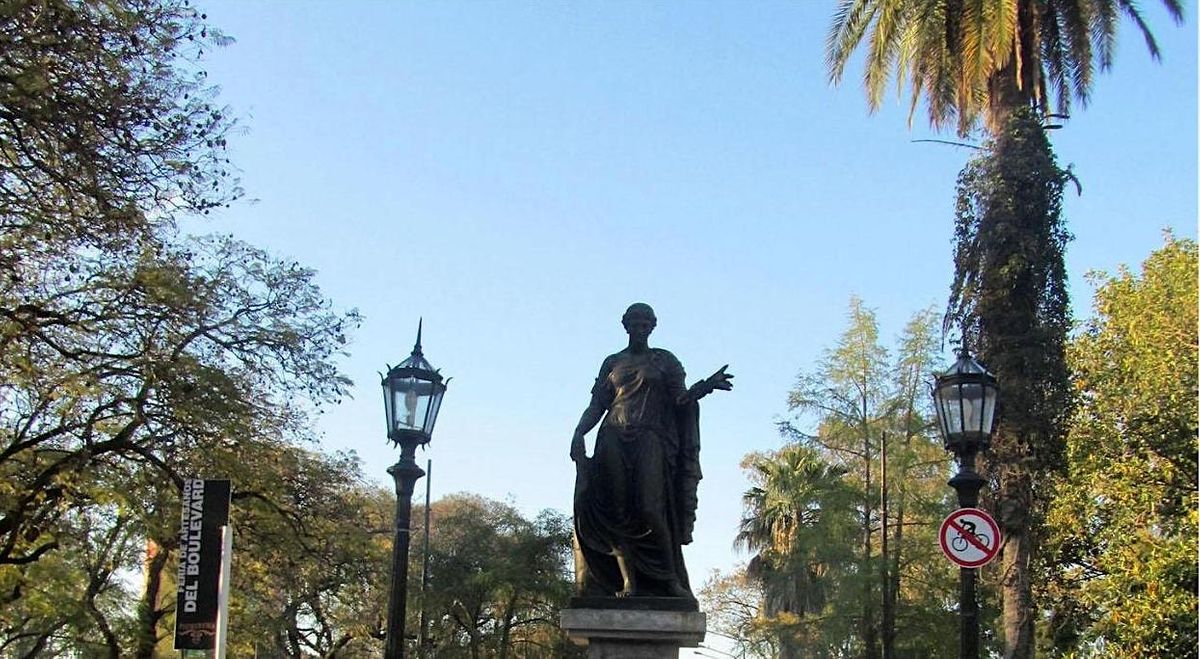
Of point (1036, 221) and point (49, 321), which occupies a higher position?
point (1036, 221)

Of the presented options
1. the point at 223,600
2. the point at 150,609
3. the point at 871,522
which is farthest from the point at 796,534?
the point at 223,600

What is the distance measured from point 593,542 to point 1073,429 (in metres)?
14.1

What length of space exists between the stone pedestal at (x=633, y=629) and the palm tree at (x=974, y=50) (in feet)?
51.9

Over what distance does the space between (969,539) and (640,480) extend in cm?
297

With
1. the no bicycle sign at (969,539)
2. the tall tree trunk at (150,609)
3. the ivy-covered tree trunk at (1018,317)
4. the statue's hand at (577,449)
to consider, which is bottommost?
the tall tree trunk at (150,609)

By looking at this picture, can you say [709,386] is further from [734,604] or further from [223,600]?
[734,604]

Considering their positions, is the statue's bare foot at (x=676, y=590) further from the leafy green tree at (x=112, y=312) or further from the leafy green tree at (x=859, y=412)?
the leafy green tree at (x=859, y=412)

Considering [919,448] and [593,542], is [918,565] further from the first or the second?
[593,542]

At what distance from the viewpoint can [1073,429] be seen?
70.1ft

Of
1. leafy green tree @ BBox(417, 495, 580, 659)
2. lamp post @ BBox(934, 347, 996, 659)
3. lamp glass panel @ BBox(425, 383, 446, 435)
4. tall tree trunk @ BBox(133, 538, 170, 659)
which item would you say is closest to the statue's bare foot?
lamp glass panel @ BBox(425, 383, 446, 435)

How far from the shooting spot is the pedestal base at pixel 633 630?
9148 millimetres

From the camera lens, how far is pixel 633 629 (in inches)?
360

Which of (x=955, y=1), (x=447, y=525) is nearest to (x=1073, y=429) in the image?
(x=955, y=1)

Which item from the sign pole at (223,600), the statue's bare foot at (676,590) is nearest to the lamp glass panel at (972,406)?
the statue's bare foot at (676,590)
